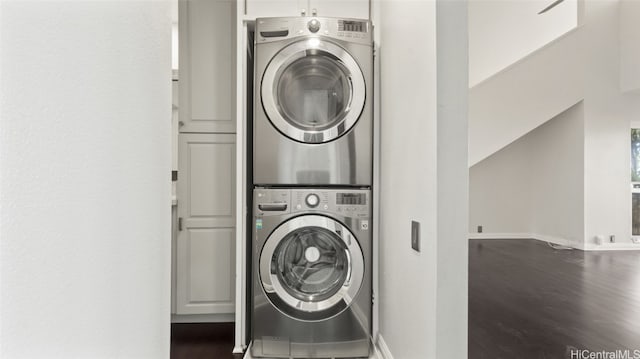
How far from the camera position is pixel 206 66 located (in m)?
2.66

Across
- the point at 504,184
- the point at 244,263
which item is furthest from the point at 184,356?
the point at 504,184

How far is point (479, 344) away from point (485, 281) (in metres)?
1.54

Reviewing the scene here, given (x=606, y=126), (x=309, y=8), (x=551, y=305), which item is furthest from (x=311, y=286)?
(x=606, y=126)

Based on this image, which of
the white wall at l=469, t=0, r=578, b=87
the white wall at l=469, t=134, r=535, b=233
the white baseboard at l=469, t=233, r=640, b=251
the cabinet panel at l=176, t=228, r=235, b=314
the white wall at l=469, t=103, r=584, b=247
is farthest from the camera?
the white wall at l=469, t=134, r=535, b=233

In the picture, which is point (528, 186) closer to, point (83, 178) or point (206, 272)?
point (206, 272)

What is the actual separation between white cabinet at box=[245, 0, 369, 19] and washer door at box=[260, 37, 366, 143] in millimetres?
288

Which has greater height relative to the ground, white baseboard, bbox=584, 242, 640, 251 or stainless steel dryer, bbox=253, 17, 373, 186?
stainless steel dryer, bbox=253, 17, 373, 186

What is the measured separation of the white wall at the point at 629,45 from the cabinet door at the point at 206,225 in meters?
5.91

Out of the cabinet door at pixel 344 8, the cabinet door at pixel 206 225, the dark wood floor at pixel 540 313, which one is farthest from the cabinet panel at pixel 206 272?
the cabinet door at pixel 344 8

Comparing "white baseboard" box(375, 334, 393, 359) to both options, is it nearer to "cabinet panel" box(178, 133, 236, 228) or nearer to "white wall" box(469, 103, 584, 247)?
"cabinet panel" box(178, 133, 236, 228)

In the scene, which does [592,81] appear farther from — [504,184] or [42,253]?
[42,253]

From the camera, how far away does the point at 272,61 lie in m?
2.07

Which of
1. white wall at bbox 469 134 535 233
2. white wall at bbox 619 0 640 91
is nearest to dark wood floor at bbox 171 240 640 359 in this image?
white wall at bbox 469 134 535 233

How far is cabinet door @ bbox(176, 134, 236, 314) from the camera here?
2.61 m
